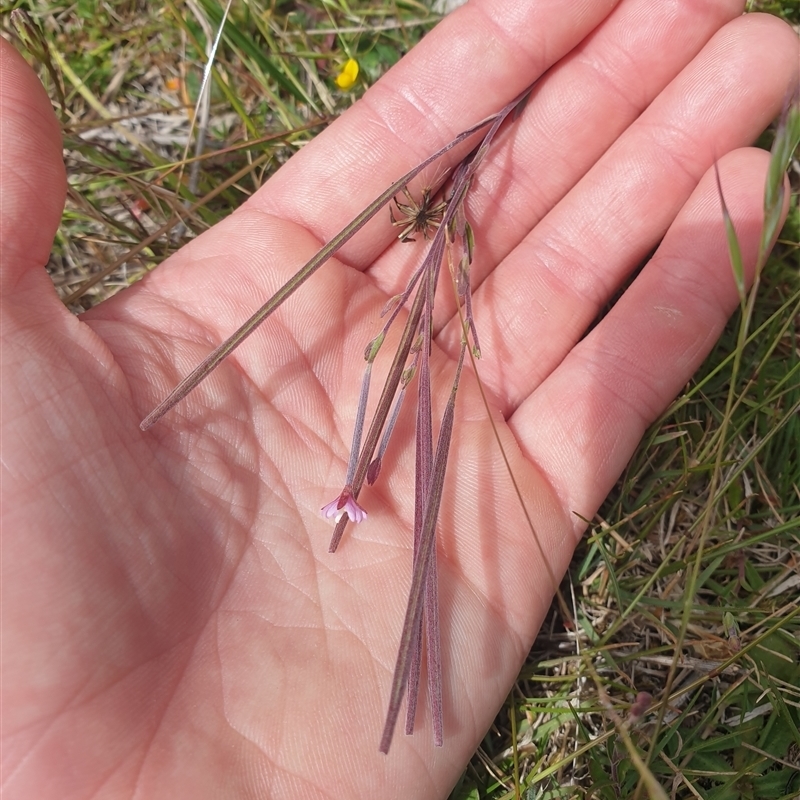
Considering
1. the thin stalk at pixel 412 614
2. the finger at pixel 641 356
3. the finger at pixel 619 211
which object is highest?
the thin stalk at pixel 412 614

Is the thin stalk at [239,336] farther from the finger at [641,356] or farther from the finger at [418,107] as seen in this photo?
the finger at [641,356]

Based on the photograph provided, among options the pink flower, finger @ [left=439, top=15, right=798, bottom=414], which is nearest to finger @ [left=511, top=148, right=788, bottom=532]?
finger @ [left=439, top=15, right=798, bottom=414]

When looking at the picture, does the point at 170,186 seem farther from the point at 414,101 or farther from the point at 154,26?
the point at 414,101

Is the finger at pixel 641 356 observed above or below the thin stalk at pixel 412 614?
Answer: below

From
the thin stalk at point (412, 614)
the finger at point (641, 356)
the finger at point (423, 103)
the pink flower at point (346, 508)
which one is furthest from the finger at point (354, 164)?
the thin stalk at point (412, 614)

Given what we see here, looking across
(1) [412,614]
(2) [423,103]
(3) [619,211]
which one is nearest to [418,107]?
(2) [423,103]

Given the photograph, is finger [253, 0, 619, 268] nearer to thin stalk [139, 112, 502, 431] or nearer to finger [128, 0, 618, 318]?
finger [128, 0, 618, 318]

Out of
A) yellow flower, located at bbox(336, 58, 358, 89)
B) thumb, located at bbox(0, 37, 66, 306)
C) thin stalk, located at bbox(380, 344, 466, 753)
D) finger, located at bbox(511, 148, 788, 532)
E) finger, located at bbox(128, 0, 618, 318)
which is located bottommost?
finger, located at bbox(511, 148, 788, 532)
